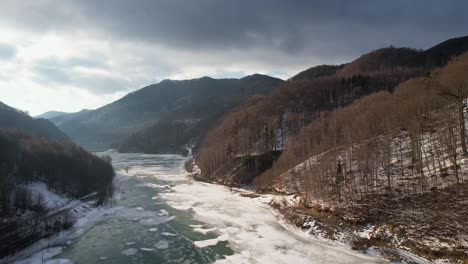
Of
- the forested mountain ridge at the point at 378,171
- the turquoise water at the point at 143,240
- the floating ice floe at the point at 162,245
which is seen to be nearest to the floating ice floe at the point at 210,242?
the turquoise water at the point at 143,240

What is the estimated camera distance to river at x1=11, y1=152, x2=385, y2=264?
3491 cm

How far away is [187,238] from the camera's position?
41.4 meters

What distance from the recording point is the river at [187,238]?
34.9m

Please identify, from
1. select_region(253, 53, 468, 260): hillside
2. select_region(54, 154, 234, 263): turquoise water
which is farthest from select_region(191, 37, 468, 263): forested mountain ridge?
select_region(54, 154, 234, 263): turquoise water

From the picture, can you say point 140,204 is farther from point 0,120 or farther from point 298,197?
point 0,120

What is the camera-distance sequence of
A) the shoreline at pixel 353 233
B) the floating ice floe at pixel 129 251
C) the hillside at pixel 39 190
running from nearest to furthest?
the shoreline at pixel 353 233 < the floating ice floe at pixel 129 251 < the hillside at pixel 39 190

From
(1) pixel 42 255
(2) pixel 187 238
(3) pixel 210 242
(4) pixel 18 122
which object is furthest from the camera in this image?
(4) pixel 18 122

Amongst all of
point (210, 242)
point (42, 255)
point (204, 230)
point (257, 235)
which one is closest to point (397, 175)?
point (257, 235)

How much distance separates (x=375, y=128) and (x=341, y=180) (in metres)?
24.6

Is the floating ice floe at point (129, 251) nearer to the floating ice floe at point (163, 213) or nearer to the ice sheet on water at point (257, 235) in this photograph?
the ice sheet on water at point (257, 235)

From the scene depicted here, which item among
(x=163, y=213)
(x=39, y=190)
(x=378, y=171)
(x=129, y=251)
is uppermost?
(x=378, y=171)

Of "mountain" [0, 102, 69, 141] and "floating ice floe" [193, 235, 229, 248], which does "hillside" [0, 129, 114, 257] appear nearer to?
"floating ice floe" [193, 235, 229, 248]

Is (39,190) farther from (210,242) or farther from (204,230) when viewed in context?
(210,242)

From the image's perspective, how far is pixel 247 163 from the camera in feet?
293
